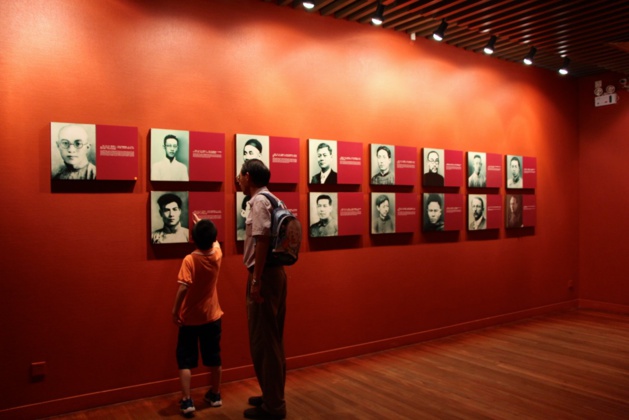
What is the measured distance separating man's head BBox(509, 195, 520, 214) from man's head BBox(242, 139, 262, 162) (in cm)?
408

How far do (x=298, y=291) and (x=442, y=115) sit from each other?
9.77ft

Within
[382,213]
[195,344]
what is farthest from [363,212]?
[195,344]

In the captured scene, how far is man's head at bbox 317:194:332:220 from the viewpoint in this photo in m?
5.52

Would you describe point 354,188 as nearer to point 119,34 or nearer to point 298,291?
point 298,291

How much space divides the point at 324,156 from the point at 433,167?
5.48ft

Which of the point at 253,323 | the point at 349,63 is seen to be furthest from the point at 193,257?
the point at 349,63

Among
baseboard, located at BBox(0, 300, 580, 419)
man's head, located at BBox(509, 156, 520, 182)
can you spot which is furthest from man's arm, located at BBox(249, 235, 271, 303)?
man's head, located at BBox(509, 156, 520, 182)

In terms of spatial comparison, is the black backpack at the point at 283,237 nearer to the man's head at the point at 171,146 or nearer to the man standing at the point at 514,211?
the man's head at the point at 171,146

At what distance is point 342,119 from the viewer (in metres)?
5.76

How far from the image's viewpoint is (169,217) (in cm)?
463

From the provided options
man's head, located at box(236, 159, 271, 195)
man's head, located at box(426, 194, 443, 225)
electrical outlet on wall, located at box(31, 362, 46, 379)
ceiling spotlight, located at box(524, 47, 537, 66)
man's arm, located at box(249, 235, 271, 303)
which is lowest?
electrical outlet on wall, located at box(31, 362, 46, 379)

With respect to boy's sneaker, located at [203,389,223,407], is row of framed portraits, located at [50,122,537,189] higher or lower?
higher

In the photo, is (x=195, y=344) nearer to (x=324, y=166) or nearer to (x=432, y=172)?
(x=324, y=166)

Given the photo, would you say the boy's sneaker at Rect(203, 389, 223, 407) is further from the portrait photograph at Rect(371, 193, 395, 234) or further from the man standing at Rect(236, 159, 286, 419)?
the portrait photograph at Rect(371, 193, 395, 234)
